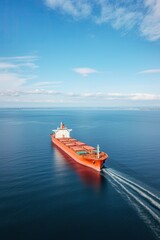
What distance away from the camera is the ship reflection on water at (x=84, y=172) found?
51463 millimetres

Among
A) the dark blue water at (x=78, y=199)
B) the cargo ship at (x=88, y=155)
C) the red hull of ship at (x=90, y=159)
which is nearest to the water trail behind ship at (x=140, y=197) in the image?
the dark blue water at (x=78, y=199)

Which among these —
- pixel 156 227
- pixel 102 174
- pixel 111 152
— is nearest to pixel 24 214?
pixel 156 227

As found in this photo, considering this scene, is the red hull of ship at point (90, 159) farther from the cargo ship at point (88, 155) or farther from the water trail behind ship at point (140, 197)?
the water trail behind ship at point (140, 197)

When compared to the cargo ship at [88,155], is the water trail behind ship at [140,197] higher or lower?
lower

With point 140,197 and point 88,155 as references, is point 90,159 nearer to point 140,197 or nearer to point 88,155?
point 88,155

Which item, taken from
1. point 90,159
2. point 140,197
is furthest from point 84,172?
point 140,197

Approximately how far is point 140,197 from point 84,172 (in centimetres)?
2100

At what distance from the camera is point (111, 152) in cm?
8112

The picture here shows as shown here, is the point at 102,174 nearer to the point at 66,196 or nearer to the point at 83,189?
the point at 83,189

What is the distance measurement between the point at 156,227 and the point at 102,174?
2514 centimetres

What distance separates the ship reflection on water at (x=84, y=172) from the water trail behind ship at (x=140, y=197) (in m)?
2.56

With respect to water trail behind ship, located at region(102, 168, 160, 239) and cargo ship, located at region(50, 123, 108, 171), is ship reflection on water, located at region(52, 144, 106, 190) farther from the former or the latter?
water trail behind ship, located at region(102, 168, 160, 239)

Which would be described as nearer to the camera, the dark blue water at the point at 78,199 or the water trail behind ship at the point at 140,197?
the dark blue water at the point at 78,199

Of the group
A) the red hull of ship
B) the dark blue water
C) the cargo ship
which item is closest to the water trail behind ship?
the dark blue water
